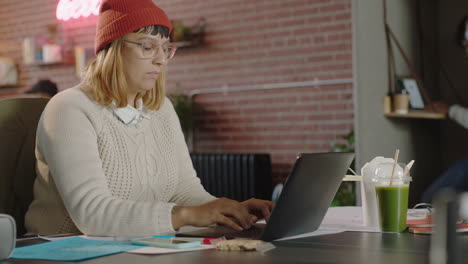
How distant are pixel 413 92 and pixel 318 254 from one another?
319cm

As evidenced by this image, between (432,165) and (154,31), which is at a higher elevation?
(154,31)

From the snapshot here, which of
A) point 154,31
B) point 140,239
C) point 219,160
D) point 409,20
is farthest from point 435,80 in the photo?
point 140,239

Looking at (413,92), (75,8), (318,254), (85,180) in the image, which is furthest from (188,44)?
(318,254)

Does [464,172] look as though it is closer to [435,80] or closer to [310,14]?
[435,80]

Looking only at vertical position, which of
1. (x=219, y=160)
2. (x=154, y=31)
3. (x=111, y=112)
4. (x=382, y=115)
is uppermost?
(x=154, y=31)

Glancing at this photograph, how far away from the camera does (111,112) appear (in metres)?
1.94

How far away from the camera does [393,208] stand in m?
1.56

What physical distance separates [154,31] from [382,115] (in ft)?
7.64

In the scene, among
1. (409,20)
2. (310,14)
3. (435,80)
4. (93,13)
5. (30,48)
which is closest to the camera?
(409,20)

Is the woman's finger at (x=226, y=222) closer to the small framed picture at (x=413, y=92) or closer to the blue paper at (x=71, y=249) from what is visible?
the blue paper at (x=71, y=249)

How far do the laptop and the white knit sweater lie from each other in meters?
0.18

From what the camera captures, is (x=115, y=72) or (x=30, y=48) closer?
(x=115, y=72)

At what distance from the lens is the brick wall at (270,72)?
5152 millimetres

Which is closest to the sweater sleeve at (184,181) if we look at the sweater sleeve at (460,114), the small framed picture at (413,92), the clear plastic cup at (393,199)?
the clear plastic cup at (393,199)
